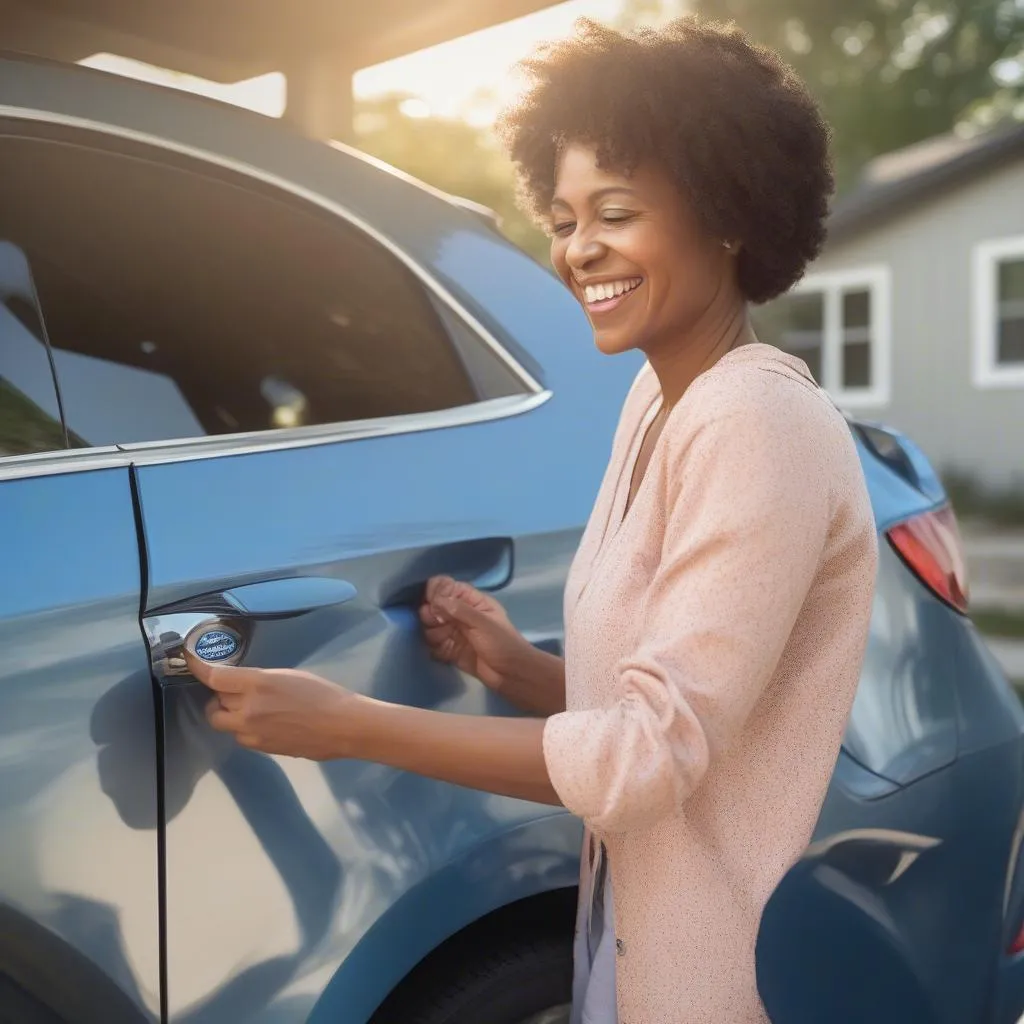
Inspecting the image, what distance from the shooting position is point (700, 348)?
1.41 meters

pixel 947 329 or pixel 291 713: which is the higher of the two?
pixel 947 329

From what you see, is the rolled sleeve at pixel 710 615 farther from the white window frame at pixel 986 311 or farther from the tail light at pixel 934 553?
the white window frame at pixel 986 311

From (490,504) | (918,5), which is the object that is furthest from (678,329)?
(918,5)

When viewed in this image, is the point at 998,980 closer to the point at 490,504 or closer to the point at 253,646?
the point at 490,504

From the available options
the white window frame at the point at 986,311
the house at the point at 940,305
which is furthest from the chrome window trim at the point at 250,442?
the white window frame at the point at 986,311

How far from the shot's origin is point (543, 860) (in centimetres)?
165

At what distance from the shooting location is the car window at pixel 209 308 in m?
1.75

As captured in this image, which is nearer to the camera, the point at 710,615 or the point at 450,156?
the point at 710,615

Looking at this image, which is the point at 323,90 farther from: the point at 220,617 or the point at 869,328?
the point at 869,328

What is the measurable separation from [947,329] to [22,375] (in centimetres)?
1444

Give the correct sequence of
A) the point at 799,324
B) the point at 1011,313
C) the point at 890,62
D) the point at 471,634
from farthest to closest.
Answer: the point at 890,62 → the point at 799,324 → the point at 1011,313 → the point at 471,634

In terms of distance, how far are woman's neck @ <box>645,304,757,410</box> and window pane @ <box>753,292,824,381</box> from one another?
49.3 ft

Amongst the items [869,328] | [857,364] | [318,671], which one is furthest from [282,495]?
[857,364]

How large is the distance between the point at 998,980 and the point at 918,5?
93.7ft
